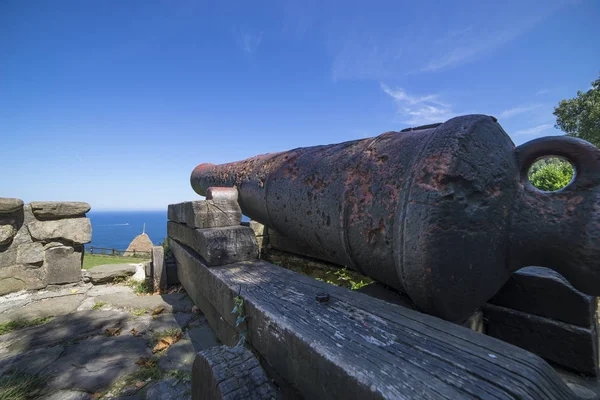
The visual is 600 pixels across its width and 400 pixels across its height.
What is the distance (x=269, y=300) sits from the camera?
154 cm

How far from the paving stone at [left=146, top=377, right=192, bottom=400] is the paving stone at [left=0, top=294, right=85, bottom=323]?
221 centimetres

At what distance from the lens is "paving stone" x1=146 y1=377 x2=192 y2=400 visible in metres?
1.79

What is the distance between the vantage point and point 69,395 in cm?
181

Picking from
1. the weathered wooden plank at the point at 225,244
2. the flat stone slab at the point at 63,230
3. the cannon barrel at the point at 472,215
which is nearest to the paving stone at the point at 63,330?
the weathered wooden plank at the point at 225,244

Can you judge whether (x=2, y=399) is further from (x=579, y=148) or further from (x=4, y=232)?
(x=579, y=148)

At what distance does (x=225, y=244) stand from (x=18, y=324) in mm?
2510

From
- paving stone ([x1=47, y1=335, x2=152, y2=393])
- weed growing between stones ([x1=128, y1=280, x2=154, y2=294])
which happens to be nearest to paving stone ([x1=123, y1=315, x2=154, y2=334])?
paving stone ([x1=47, y1=335, x2=152, y2=393])

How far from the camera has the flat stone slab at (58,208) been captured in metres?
3.95

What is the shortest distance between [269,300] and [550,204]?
Result: 1382mm

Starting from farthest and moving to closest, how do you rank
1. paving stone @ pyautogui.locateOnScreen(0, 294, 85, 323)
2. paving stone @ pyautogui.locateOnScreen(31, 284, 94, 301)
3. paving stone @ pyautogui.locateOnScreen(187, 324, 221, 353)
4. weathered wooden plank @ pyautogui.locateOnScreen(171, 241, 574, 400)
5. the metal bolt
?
paving stone @ pyautogui.locateOnScreen(31, 284, 94, 301) < paving stone @ pyautogui.locateOnScreen(0, 294, 85, 323) < paving stone @ pyautogui.locateOnScreen(187, 324, 221, 353) < the metal bolt < weathered wooden plank @ pyautogui.locateOnScreen(171, 241, 574, 400)

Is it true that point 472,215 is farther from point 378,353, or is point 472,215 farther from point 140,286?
point 140,286

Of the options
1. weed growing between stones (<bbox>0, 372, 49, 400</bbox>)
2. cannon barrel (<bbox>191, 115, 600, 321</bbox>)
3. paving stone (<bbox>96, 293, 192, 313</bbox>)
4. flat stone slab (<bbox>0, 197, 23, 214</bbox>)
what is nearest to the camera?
cannon barrel (<bbox>191, 115, 600, 321</bbox>)

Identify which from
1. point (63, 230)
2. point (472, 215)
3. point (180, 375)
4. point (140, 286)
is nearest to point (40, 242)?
point (63, 230)

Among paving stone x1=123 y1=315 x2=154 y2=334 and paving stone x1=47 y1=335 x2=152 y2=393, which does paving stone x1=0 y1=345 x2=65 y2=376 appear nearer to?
paving stone x1=47 y1=335 x2=152 y2=393
